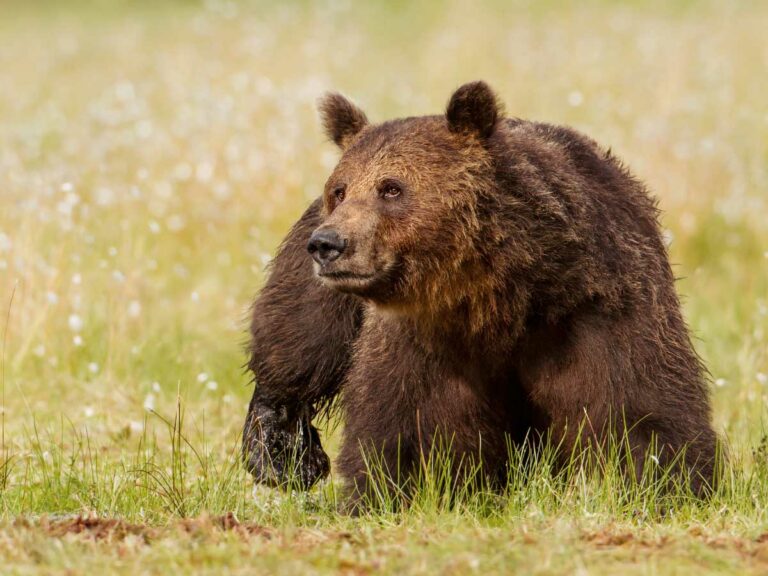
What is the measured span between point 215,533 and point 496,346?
1.55 meters

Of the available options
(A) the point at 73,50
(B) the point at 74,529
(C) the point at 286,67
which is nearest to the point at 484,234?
(B) the point at 74,529

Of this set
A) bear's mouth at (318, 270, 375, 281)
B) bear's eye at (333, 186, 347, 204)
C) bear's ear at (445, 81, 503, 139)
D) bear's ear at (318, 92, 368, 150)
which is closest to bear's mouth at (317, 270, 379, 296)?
bear's mouth at (318, 270, 375, 281)

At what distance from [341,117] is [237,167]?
20.4ft

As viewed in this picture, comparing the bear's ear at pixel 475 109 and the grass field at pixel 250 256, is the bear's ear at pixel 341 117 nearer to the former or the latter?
the bear's ear at pixel 475 109

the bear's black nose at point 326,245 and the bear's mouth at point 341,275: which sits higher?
the bear's black nose at point 326,245

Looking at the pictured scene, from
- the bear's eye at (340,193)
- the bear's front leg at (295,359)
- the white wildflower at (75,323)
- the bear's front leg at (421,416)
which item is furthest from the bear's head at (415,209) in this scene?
the white wildflower at (75,323)

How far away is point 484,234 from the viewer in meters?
4.85

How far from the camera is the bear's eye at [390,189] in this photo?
4.87 m

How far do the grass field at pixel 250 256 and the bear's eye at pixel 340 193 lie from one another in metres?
1.10

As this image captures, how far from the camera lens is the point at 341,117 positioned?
547 centimetres

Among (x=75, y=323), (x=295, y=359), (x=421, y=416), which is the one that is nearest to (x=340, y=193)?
(x=421, y=416)

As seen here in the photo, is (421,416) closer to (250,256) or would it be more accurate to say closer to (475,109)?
(475,109)

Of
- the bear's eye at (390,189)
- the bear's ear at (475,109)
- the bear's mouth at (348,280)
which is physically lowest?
the bear's mouth at (348,280)

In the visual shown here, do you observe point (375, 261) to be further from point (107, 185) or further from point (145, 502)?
point (107, 185)
